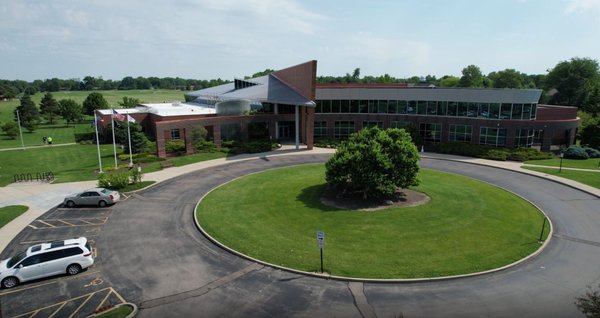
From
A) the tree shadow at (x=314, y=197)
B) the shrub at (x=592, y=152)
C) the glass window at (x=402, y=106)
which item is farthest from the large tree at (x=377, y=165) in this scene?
the shrub at (x=592, y=152)

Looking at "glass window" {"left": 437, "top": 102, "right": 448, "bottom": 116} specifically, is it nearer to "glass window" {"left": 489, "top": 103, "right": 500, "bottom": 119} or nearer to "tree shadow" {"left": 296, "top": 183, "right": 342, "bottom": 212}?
"glass window" {"left": 489, "top": 103, "right": 500, "bottom": 119}

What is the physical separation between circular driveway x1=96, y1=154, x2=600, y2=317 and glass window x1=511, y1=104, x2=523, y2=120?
2607 centimetres

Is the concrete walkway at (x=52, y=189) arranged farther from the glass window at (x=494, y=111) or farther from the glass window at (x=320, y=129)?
the glass window at (x=320, y=129)

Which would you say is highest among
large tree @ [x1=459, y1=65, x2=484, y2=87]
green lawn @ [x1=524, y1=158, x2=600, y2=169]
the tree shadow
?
large tree @ [x1=459, y1=65, x2=484, y2=87]

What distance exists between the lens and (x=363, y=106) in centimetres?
5988

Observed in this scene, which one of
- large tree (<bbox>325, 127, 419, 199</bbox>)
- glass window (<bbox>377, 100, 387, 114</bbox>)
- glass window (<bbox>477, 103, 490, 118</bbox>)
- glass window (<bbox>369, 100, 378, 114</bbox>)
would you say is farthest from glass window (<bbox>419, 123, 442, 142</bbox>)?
large tree (<bbox>325, 127, 419, 199</bbox>)

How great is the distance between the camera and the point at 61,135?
7706 centimetres

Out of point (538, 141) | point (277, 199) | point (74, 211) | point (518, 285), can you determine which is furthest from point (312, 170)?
point (538, 141)

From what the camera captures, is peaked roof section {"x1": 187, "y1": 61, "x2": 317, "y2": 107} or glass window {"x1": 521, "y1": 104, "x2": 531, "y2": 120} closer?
glass window {"x1": 521, "y1": 104, "x2": 531, "y2": 120}

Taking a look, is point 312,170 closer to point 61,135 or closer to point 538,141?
point 538,141

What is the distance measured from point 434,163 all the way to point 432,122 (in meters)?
11.6

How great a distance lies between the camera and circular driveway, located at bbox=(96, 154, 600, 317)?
55.4 ft

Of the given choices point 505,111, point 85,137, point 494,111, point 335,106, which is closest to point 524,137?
point 505,111

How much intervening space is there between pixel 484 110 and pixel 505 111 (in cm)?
256
